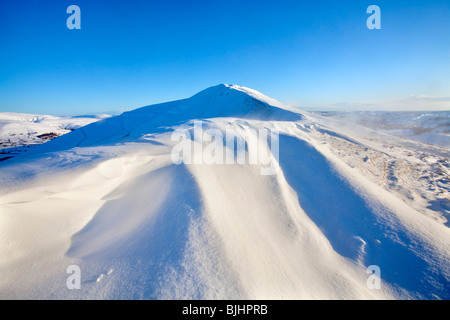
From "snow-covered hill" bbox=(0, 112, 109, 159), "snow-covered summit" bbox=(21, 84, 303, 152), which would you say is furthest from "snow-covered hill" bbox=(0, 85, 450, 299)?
"snow-covered hill" bbox=(0, 112, 109, 159)

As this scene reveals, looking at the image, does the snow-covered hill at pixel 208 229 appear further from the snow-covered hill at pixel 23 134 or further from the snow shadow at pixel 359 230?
the snow-covered hill at pixel 23 134

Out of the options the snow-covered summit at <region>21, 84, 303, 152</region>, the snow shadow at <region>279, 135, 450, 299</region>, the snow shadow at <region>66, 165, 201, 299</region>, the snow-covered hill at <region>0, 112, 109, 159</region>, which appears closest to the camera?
the snow shadow at <region>66, 165, 201, 299</region>

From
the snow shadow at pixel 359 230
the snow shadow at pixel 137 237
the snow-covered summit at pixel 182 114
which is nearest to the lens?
the snow shadow at pixel 137 237

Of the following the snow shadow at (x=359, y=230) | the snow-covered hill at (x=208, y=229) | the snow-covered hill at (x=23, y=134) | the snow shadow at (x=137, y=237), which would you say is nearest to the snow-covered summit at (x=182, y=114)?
the snow-covered hill at (x=23, y=134)

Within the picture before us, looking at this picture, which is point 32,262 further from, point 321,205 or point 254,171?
point 321,205

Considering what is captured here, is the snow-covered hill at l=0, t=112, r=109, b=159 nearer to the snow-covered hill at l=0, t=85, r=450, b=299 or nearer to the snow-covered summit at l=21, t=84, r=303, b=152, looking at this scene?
the snow-covered summit at l=21, t=84, r=303, b=152

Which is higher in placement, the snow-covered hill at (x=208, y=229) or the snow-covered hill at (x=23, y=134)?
the snow-covered hill at (x=23, y=134)

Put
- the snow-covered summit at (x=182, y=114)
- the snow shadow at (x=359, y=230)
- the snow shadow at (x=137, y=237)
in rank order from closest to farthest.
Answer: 1. the snow shadow at (x=137, y=237)
2. the snow shadow at (x=359, y=230)
3. the snow-covered summit at (x=182, y=114)
